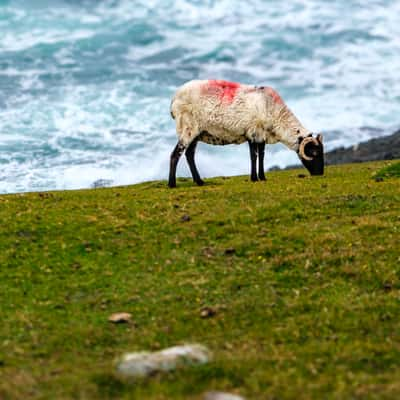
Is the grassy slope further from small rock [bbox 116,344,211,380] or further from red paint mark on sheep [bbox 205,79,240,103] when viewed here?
red paint mark on sheep [bbox 205,79,240,103]

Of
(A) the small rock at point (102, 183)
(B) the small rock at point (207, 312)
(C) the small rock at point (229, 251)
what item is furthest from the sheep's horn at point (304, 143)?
(B) the small rock at point (207, 312)

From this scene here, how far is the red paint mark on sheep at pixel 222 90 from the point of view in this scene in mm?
26406

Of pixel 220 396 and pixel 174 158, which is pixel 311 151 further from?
pixel 220 396

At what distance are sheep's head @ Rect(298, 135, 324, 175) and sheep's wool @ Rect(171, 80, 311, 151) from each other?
5.49ft

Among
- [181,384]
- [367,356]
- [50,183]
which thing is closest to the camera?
[181,384]

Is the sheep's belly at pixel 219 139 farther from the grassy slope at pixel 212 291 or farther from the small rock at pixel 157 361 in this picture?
the small rock at pixel 157 361

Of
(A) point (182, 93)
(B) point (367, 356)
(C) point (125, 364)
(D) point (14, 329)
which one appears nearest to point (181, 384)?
(C) point (125, 364)

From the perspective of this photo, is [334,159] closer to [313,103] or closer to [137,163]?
[137,163]

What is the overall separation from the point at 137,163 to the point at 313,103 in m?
63.5

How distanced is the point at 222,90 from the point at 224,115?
910mm

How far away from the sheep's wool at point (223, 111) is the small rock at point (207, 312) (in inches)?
504

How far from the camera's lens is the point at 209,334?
13438 millimetres

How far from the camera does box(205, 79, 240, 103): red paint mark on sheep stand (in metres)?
26.4

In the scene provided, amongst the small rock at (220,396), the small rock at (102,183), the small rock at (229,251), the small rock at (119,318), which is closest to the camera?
the small rock at (220,396)
